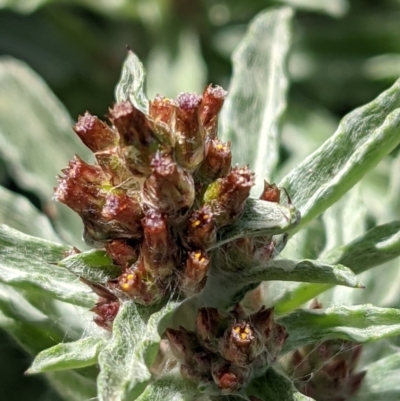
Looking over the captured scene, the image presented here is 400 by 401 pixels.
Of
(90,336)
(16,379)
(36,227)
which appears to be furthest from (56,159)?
(90,336)

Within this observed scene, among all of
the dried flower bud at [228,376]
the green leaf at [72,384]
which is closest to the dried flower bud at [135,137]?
the dried flower bud at [228,376]

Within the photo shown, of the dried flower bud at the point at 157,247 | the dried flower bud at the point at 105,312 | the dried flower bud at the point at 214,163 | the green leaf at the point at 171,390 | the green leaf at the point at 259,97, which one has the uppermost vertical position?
the green leaf at the point at 259,97

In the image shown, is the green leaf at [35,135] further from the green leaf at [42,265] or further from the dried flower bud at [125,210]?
the dried flower bud at [125,210]

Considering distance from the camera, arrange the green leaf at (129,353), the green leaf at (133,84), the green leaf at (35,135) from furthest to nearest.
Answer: the green leaf at (35,135) < the green leaf at (133,84) < the green leaf at (129,353)

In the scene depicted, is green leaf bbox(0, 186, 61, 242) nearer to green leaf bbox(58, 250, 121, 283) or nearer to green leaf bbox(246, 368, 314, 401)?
green leaf bbox(58, 250, 121, 283)

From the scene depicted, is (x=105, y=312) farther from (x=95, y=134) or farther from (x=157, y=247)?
(x=95, y=134)

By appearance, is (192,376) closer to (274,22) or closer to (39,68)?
(274,22)
